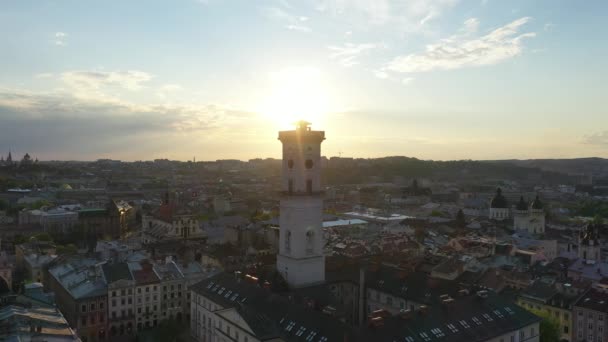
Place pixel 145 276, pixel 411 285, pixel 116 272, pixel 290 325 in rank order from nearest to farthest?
pixel 290 325, pixel 411 285, pixel 116 272, pixel 145 276

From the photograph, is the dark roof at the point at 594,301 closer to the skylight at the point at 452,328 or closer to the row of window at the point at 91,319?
the skylight at the point at 452,328

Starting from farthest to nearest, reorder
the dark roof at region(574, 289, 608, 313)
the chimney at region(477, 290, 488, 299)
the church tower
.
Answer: the dark roof at region(574, 289, 608, 313)
the church tower
the chimney at region(477, 290, 488, 299)

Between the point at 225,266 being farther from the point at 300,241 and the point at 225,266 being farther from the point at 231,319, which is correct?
the point at 231,319

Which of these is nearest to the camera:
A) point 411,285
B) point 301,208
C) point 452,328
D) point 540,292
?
point 452,328

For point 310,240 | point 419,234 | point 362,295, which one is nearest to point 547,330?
point 362,295

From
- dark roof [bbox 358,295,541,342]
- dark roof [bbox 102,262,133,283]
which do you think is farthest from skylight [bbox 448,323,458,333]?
dark roof [bbox 102,262,133,283]

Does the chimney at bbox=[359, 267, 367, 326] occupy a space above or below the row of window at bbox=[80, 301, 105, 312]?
above

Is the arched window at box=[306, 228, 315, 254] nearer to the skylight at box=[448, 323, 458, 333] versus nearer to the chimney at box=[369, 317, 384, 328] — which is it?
the chimney at box=[369, 317, 384, 328]

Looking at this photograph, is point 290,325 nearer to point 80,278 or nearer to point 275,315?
point 275,315
